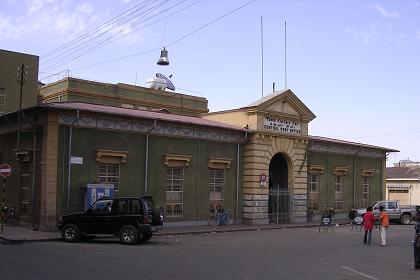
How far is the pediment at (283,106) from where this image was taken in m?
32.8

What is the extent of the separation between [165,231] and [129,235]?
601 cm

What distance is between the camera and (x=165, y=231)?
26234 mm

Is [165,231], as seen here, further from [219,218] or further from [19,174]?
[19,174]

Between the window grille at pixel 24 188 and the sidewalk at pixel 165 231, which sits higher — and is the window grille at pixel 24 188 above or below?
above

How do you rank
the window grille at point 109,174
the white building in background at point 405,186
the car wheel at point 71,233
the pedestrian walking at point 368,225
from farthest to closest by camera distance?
the white building in background at point 405,186, the window grille at point 109,174, the pedestrian walking at point 368,225, the car wheel at point 71,233

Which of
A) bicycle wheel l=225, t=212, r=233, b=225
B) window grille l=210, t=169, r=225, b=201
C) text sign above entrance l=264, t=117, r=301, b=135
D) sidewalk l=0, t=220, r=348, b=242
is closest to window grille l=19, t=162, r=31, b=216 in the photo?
sidewalk l=0, t=220, r=348, b=242

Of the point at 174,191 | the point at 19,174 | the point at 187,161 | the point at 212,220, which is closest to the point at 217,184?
the point at 212,220

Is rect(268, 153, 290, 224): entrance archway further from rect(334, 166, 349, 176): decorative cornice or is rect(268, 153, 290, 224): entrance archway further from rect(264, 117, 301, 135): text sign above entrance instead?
rect(334, 166, 349, 176): decorative cornice

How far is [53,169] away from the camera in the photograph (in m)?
24.1

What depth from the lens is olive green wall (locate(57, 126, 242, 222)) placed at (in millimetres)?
24828

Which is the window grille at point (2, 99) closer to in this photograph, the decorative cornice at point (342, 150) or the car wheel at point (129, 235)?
the decorative cornice at point (342, 150)

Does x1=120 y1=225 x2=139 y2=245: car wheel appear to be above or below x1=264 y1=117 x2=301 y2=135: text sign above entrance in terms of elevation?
below

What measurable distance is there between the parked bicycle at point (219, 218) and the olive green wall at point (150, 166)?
1.50 feet

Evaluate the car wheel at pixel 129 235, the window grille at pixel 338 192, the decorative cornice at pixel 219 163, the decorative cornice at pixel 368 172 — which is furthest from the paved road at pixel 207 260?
the decorative cornice at pixel 368 172
